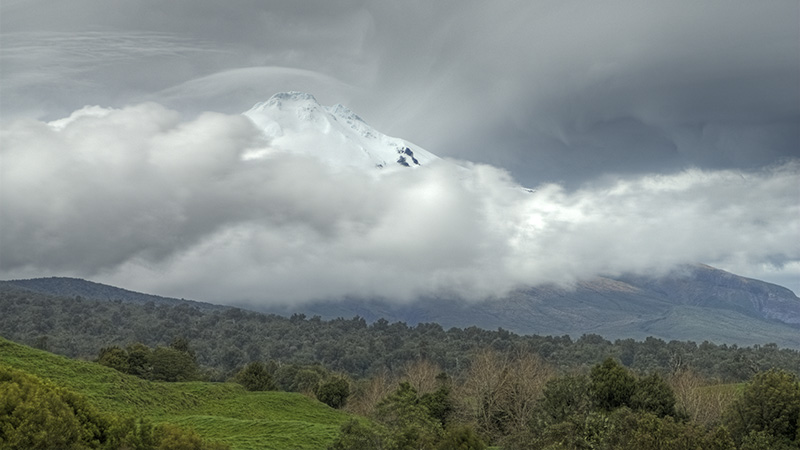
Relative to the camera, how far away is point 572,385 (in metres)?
55.0

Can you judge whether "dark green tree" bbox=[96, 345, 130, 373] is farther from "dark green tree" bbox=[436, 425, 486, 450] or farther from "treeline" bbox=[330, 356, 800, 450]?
"dark green tree" bbox=[436, 425, 486, 450]

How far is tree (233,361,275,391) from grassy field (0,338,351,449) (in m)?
13.7

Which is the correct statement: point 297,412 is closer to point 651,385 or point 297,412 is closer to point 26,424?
point 651,385

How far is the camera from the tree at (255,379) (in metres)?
103

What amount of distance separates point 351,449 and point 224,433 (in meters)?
28.3

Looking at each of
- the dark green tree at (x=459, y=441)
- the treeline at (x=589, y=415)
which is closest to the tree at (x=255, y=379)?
the treeline at (x=589, y=415)

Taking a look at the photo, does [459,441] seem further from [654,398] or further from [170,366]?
[170,366]

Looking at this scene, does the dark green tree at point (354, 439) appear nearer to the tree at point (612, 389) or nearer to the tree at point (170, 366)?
the tree at point (612, 389)

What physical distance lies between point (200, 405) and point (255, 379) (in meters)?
26.0

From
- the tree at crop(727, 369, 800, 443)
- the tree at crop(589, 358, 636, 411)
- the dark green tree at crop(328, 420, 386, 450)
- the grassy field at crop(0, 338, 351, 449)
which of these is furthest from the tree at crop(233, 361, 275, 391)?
the tree at crop(727, 369, 800, 443)

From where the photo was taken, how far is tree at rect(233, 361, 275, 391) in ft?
339

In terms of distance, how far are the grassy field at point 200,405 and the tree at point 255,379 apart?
1375 cm

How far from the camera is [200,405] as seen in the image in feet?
256

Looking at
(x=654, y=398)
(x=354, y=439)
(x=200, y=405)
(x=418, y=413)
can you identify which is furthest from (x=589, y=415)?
(x=200, y=405)
